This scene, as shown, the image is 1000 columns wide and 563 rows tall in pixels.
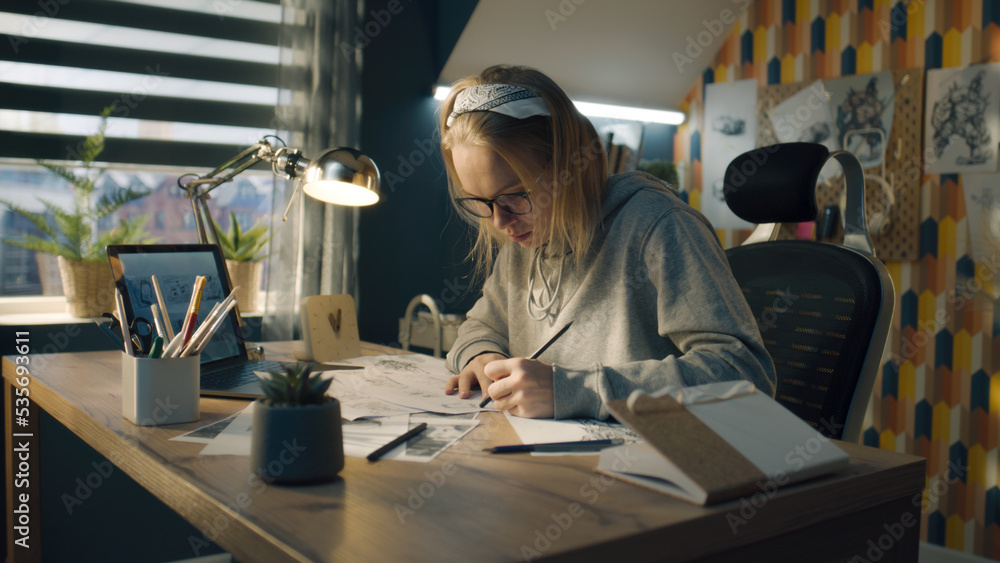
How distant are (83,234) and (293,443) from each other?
169 cm

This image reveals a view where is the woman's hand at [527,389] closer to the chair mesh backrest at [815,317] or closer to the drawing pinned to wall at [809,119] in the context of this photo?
the chair mesh backrest at [815,317]

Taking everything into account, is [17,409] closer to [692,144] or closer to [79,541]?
[79,541]

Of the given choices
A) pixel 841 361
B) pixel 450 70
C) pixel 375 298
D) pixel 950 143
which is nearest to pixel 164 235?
pixel 375 298

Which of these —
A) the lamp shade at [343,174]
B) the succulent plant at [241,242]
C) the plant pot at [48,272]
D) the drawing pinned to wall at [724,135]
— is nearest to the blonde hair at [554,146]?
the lamp shade at [343,174]

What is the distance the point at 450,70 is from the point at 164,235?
116 cm

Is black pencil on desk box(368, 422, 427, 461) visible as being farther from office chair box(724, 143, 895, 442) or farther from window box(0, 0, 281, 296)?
window box(0, 0, 281, 296)

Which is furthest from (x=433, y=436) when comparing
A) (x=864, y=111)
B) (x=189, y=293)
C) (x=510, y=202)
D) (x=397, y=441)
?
(x=864, y=111)

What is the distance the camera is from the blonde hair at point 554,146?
112cm

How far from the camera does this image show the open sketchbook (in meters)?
0.61

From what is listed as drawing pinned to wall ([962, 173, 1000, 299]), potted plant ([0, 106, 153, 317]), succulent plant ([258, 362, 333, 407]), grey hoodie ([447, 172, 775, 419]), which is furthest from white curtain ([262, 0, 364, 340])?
drawing pinned to wall ([962, 173, 1000, 299])

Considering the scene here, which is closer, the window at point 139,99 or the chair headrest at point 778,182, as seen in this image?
the chair headrest at point 778,182

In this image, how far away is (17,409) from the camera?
1.42 m

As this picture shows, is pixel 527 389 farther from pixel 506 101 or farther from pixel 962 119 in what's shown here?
pixel 962 119

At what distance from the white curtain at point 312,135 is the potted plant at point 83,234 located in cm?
46
